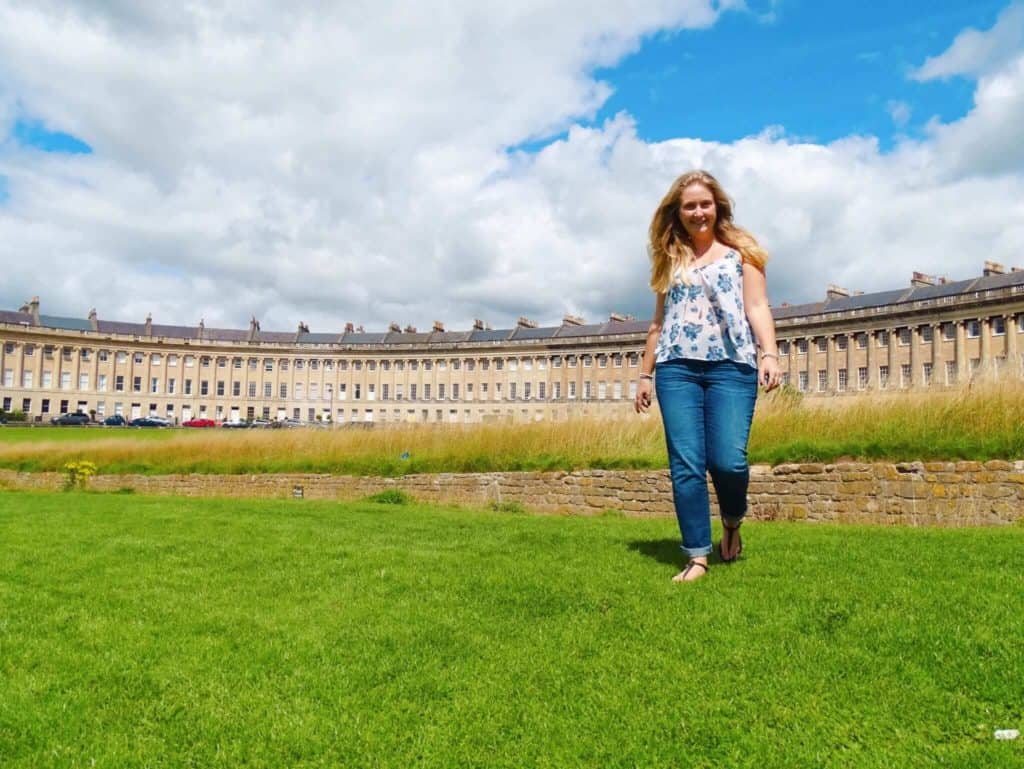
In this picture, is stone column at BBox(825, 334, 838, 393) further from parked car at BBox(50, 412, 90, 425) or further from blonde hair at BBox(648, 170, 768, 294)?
parked car at BBox(50, 412, 90, 425)

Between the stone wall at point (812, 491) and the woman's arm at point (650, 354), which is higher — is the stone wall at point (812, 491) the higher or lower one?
the lower one

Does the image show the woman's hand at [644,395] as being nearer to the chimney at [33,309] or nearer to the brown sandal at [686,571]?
the brown sandal at [686,571]

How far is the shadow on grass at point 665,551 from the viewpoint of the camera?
4898 millimetres

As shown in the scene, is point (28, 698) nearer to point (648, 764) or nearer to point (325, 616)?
point (325, 616)

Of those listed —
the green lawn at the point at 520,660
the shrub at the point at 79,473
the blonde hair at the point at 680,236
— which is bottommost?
the shrub at the point at 79,473

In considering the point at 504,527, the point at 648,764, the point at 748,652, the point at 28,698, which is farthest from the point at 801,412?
the point at 28,698

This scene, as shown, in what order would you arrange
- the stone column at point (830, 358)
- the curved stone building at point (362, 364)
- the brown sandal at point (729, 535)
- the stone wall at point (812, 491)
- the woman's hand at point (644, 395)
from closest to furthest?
the brown sandal at point (729, 535) → the woman's hand at point (644, 395) → the stone wall at point (812, 491) → the stone column at point (830, 358) → the curved stone building at point (362, 364)

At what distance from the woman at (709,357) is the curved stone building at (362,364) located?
6609 centimetres

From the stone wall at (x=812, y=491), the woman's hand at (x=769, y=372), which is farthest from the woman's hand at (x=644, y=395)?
the stone wall at (x=812, y=491)

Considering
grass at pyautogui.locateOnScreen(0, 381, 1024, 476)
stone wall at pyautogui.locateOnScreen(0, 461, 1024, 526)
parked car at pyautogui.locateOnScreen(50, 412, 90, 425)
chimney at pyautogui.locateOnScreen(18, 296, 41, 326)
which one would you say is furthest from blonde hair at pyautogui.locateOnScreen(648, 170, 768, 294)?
chimney at pyautogui.locateOnScreen(18, 296, 41, 326)

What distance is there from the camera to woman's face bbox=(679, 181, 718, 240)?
4730 mm

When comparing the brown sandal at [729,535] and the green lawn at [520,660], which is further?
the brown sandal at [729,535]

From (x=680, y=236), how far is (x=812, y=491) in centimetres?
586

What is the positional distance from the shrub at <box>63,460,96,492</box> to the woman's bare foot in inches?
816
